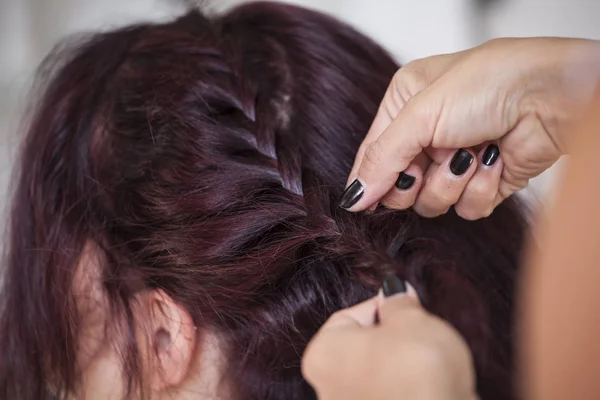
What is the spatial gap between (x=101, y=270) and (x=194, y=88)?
0.25 m

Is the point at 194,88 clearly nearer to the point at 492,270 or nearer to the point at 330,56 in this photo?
the point at 330,56

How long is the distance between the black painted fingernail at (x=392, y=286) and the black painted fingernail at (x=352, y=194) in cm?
9

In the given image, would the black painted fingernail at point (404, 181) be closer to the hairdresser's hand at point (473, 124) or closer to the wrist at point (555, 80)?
the hairdresser's hand at point (473, 124)

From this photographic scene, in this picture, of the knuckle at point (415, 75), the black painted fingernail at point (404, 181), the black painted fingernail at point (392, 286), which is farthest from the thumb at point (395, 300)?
→ the knuckle at point (415, 75)

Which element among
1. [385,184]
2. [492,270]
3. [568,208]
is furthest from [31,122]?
[568,208]

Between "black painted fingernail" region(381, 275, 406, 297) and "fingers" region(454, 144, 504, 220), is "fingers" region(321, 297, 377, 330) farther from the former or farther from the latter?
"fingers" region(454, 144, 504, 220)

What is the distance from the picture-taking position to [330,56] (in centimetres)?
88

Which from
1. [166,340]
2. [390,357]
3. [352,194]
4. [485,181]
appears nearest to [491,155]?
[485,181]

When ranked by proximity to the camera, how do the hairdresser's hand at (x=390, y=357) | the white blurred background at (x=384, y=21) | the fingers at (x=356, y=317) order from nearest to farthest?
the hairdresser's hand at (x=390, y=357), the fingers at (x=356, y=317), the white blurred background at (x=384, y=21)

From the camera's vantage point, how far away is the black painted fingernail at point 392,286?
0.63 m

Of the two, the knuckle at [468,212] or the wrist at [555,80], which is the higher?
the wrist at [555,80]

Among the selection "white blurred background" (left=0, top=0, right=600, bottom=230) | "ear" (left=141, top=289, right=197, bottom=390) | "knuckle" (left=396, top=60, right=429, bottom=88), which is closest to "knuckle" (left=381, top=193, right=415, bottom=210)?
"knuckle" (left=396, top=60, right=429, bottom=88)

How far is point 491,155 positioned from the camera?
0.68m

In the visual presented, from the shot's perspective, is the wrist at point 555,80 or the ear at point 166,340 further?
the ear at point 166,340
